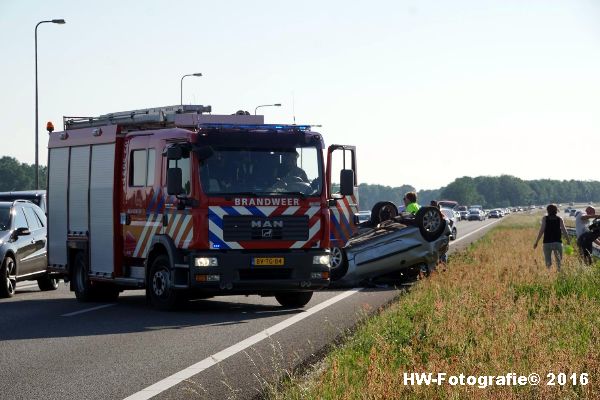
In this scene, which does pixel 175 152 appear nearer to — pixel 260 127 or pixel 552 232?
pixel 260 127

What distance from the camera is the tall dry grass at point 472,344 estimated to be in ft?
27.1

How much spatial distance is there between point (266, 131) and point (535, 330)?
21.6 feet

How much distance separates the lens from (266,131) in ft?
56.2

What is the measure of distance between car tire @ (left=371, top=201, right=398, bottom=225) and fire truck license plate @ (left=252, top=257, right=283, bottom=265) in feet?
26.3

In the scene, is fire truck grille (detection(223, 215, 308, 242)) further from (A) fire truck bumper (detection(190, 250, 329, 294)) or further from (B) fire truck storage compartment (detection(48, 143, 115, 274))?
(B) fire truck storage compartment (detection(48, 143, 115, 274))

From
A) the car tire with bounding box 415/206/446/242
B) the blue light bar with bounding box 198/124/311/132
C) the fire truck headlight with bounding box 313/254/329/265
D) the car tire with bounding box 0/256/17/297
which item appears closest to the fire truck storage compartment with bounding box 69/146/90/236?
the car tire with bounding box 0/256/17/297

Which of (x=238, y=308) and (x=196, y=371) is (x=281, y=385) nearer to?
(x=196, y=371)

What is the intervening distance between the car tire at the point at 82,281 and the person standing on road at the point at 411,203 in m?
7.26

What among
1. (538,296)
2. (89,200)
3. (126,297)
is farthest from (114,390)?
(126,297)

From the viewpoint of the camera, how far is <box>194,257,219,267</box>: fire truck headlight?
16641 millimetres

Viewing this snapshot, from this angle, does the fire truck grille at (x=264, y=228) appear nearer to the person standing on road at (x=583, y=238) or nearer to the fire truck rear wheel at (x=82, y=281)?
the fire truck rear wheel at (x=82, y=281)

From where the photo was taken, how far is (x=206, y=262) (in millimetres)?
16656

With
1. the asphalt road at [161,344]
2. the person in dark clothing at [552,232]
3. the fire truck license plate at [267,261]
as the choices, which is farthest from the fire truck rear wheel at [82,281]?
the person in dark clothing at [552,232]

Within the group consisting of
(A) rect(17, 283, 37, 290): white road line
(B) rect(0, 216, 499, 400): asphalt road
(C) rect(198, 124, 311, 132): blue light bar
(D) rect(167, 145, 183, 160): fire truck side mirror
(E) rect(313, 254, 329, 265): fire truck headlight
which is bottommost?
(A) rect(17, 283, 37, 290): white road line
